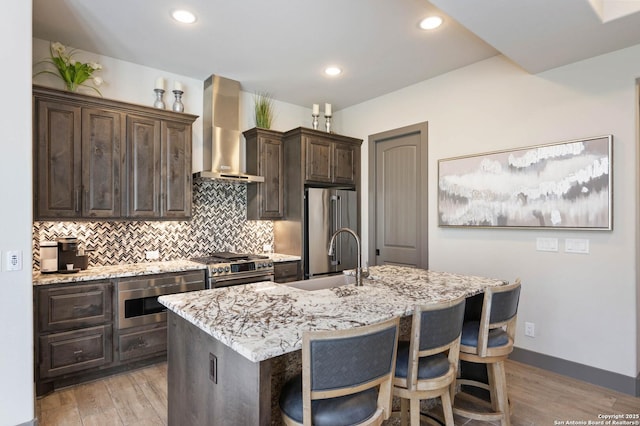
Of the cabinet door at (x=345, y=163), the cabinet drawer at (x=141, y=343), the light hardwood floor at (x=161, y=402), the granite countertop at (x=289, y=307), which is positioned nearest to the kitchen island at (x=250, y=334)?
the granite countertop at (x=289, y=307)

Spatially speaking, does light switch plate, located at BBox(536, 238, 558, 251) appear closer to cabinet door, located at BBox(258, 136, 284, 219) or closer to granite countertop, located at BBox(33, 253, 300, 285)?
cabinet door, located at BBox(258, 136, 284, 219)

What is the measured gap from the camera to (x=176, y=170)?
355cm

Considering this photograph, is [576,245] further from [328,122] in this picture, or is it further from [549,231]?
[328,122]

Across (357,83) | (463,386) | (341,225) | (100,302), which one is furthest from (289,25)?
(463,386)

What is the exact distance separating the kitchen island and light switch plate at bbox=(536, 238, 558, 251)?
4.24 feet

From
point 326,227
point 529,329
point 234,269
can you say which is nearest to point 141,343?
point 234,269

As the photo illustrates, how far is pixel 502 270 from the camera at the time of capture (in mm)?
3424

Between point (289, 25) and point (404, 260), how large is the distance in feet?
9.47

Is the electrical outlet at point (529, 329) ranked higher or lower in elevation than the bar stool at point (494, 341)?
lower

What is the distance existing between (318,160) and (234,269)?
67.6 inches

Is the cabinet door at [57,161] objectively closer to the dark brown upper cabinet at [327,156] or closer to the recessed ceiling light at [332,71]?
the dark brown upper cabinet at [327,156]

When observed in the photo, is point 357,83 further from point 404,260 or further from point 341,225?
point 404,260

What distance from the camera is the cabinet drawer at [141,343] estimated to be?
3051 mm
